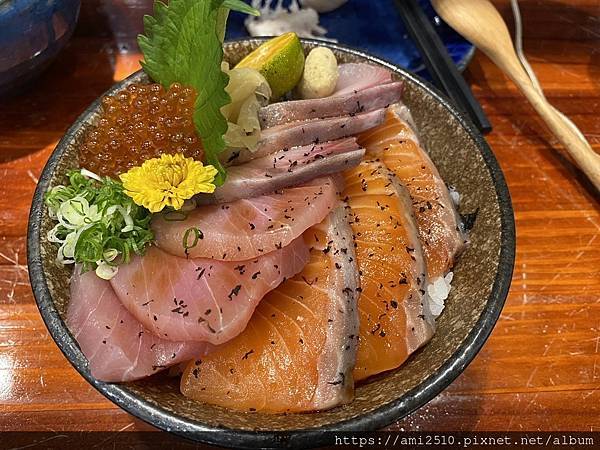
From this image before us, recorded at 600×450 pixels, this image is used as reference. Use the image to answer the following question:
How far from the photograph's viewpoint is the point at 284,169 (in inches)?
57.4

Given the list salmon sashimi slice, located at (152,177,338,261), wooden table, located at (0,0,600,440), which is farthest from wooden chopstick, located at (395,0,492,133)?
salmon sashimi slice, located at (152,177,338,261)

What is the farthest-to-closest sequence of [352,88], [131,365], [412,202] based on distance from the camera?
1. [352,88]
2. [412,202]
3. [131,365]

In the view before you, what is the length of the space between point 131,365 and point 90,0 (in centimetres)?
224

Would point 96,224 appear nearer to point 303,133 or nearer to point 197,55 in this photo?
point 197,55

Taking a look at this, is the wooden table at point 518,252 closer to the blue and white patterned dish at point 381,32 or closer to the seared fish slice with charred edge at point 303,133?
the blue and white patterned dish at point 381,32

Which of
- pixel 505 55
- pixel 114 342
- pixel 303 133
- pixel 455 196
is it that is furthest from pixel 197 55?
pixel 505 55

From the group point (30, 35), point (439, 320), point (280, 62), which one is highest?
point (280, 62)

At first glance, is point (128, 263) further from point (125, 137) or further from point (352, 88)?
point (352, 88)

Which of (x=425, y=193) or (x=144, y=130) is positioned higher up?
(x=144, y=130)

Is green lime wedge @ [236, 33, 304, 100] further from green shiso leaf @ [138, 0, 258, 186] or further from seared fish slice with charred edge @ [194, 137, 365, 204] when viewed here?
seared fish slice with charred edge @ [194, 137, 365, 204]

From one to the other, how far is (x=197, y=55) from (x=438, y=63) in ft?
4.41

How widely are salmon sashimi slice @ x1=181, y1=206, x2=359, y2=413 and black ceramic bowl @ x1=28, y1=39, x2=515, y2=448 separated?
0.04 m

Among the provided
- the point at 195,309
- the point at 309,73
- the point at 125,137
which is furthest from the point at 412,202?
the point at 125,137

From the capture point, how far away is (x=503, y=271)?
4.62 ft
